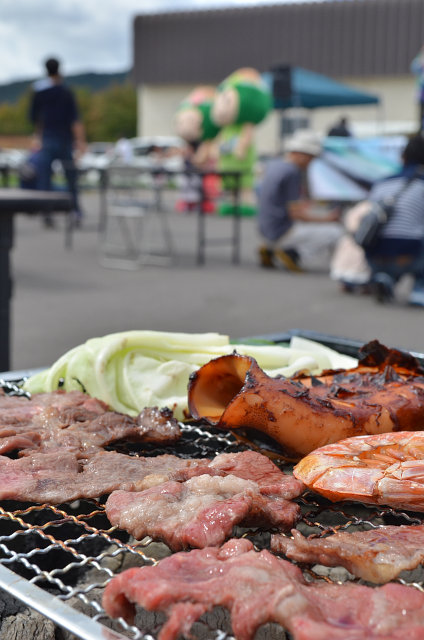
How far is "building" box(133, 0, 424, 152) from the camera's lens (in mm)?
38906

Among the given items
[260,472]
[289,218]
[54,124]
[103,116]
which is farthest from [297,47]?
[260,472]

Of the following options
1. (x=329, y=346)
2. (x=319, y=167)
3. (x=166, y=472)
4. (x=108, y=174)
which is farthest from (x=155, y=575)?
(x=319, y=167)

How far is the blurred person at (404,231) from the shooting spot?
305 inches

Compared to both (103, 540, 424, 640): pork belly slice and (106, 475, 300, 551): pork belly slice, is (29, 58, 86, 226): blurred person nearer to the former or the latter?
(106, 475, 300, 551): pork belly slice

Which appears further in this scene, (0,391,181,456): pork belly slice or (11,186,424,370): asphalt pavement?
(11,186,424,370): asphalt pavement

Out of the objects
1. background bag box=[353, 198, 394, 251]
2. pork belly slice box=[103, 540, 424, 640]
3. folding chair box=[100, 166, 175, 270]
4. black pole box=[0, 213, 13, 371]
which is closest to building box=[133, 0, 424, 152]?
folding chair box=[100, 166, 175, 270]

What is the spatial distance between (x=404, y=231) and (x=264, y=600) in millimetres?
6914

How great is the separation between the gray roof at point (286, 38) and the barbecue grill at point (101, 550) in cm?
3954

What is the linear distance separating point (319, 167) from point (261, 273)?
132 inches

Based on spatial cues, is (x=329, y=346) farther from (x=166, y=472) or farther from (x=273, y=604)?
(x=273, y=604)

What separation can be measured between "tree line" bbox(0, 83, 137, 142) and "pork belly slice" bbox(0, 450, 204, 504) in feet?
218

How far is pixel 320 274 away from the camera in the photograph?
417 inches

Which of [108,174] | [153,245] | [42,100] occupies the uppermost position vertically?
[42,100]

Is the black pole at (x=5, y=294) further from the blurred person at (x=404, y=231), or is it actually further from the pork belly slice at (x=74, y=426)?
the blurred person at (x=404, y=231)
